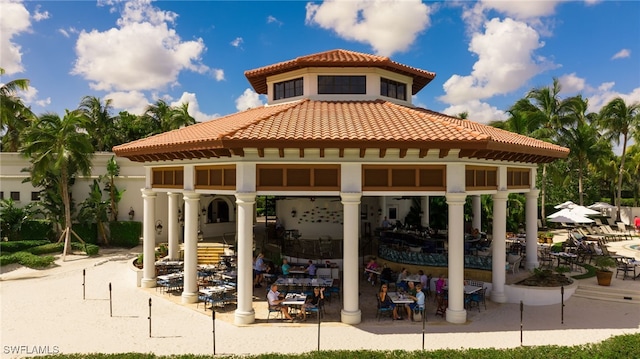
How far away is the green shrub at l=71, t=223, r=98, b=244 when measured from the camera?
30.0 m

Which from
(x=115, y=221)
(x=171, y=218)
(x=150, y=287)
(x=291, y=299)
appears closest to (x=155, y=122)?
(x=115, y=221)

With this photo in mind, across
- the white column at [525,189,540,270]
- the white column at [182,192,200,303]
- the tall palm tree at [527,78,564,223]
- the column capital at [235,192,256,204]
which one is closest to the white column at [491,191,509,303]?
the white column at [525,189,540,270]

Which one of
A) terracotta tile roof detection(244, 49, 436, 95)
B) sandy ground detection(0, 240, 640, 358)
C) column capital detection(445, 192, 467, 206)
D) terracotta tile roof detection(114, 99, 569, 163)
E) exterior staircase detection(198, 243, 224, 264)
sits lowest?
sandy ground detection(0, 240, 640, 358)

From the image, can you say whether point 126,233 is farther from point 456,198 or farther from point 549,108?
point 549,108

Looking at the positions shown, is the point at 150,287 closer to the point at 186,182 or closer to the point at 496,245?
the point at 186,182

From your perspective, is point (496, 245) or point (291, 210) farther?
point (291, 210)

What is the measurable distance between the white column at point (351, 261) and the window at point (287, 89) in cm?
725

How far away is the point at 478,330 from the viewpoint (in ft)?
39.5

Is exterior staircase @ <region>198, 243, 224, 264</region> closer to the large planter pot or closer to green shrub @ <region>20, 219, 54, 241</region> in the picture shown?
green shrub @ <region>20, 219, 54, 241</region>

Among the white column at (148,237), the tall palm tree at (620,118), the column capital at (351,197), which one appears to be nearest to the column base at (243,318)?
the column capital at (351,197)

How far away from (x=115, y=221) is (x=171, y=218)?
12.9m

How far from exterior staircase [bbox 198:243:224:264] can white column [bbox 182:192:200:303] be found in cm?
655

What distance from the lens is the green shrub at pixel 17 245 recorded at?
86.0 ft

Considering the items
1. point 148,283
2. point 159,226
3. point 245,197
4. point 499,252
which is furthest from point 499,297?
point 159,226
